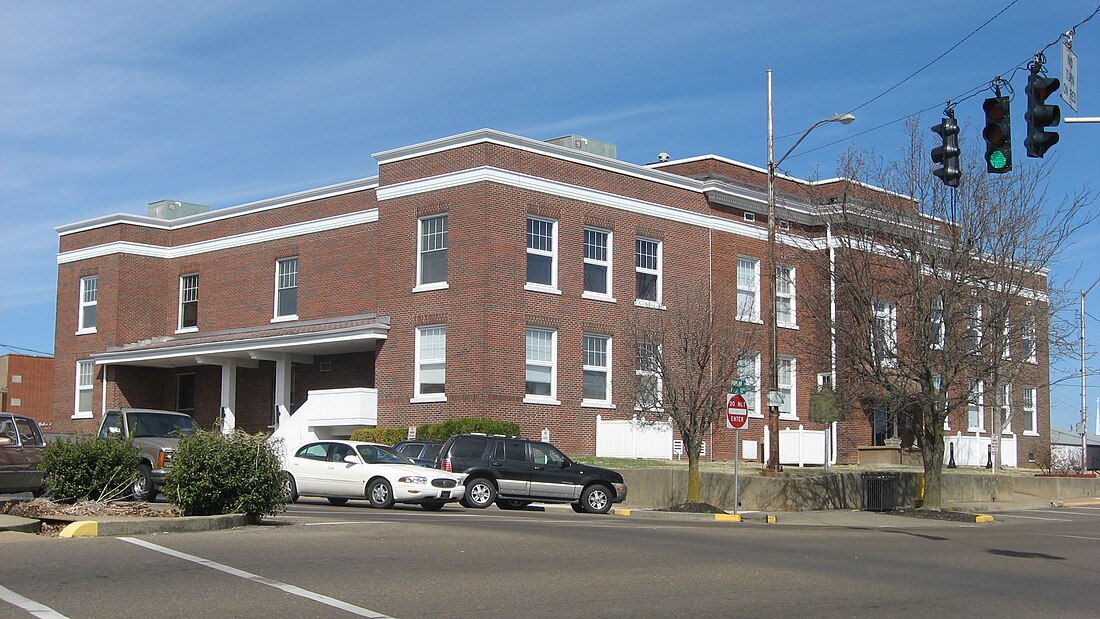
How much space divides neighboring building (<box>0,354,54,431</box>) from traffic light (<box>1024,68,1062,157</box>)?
49.0 meters

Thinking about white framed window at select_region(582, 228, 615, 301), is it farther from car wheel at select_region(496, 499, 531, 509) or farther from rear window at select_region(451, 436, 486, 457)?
rear window at select_region(451, 436, 486, 457)

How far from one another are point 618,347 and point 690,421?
9.89 meters

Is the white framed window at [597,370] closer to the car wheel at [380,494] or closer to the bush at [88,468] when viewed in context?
the car wheel at [380,494]

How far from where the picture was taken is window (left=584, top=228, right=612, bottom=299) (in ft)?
121

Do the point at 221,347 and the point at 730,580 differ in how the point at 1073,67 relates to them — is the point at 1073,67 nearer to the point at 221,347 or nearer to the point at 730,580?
the point at 730,580

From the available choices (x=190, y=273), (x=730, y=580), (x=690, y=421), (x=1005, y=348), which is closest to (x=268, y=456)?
(x=730, y=580)

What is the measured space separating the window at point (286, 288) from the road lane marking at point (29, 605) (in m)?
31.7

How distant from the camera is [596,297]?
3681cm

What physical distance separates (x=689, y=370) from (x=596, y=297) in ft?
31.6

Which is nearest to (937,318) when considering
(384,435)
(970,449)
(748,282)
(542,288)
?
(542,288)

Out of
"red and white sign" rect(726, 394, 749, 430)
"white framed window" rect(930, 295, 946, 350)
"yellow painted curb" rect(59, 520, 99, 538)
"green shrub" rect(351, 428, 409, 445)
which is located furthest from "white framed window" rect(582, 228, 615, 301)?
"yellow painted curb" rect(59, 520, 99, 538)

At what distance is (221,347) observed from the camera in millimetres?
40344

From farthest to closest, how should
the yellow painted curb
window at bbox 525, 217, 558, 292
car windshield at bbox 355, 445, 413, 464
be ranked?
window at bbox 525, 217, 558, 292 → car windshield at bbox 355, 445, 413, 464 → the yellow painted curb

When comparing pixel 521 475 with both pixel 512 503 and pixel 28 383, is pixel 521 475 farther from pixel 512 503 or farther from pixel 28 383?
pixel 28 383
